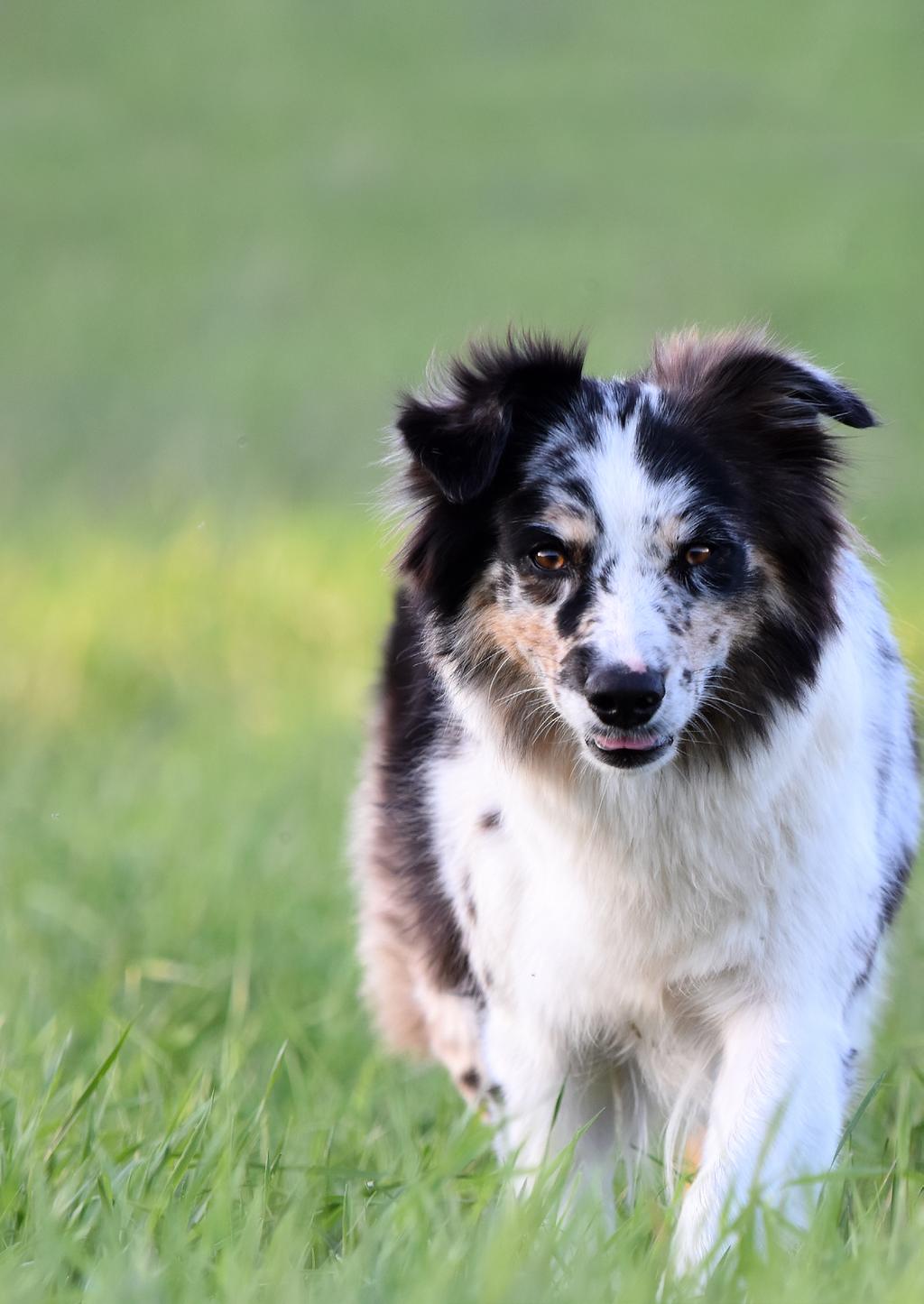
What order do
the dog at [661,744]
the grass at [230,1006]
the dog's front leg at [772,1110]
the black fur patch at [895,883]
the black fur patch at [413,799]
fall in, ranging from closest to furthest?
the grass at [230,1006]
the dog's front leg at [772,1110]
the dog at [661,744]
the black fur patch at [895,883]
the black fur patch at [413,799]

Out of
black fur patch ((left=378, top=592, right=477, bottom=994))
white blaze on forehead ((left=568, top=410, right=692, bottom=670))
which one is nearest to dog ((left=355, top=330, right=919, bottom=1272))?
white blaze on forehead ((left=568, top=410, right=692, bottom=670))

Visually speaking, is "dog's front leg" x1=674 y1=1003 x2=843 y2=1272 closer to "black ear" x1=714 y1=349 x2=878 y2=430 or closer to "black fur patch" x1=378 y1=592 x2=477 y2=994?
"black fur patch" x1=378 y1=592 x2=477 y2=994

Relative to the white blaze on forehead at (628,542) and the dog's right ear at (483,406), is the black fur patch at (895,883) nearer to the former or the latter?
the white blaze on forehead at (628,542)

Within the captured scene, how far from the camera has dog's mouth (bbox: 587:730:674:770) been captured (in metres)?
3.01

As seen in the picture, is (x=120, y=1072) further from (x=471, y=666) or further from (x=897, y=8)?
(x=897, y=8)

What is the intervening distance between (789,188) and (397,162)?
446 cm

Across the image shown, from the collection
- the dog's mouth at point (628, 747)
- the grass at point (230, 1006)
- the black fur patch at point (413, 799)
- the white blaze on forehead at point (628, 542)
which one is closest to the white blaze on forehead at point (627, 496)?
the white blaze on forehead at point (628, 542)

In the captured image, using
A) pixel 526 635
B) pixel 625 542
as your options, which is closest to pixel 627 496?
pixel 625 542

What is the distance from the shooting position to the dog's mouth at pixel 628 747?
118 inches

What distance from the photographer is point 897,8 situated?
2041 centimetres

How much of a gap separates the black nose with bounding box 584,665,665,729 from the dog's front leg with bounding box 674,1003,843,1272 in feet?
2.11

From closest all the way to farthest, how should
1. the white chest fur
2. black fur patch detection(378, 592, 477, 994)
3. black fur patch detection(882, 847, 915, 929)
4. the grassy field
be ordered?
the grassy field → the white chest fur → black fur patch detection(882, 847, 915, 929) → black fur patch detection(378, 592, 477, 994)

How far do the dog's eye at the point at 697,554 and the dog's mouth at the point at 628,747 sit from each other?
324mm

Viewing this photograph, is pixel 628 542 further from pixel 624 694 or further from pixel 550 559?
pixel 624 694
